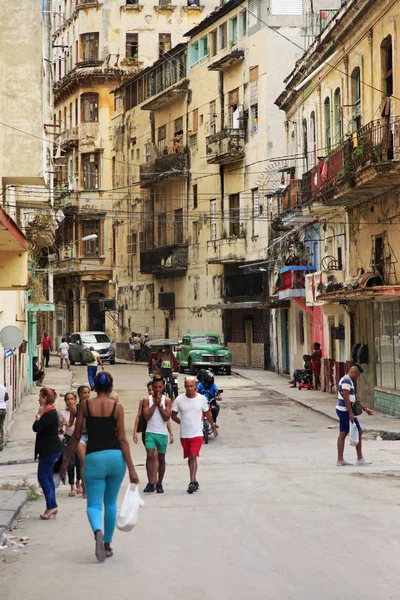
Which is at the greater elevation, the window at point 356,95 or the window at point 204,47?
the window at point 204,47

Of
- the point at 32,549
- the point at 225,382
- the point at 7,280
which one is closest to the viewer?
the point at 32,549

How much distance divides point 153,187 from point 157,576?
55256 millimetres

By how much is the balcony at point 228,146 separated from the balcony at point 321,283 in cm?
1598

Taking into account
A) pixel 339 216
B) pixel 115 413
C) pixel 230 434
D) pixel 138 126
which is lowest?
pixel 230 434

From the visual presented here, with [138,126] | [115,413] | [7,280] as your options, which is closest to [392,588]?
[115,413]

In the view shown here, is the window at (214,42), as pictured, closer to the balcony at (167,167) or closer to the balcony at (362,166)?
the balcony at (167,167)

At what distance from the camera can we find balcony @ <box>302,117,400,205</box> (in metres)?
24.8

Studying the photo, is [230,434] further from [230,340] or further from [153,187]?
[153,187]

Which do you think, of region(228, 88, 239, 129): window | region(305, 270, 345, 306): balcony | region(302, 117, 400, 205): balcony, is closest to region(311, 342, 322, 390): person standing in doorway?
region(305, 270, 345, 306): balcony

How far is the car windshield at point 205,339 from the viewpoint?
48062mm

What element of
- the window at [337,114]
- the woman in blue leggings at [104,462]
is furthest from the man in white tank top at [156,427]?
the window at [337,114]

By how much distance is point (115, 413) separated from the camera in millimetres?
10203

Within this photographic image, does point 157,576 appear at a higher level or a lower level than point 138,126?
lower

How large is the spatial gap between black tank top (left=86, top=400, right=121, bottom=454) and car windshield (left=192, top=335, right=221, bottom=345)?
124 feet
